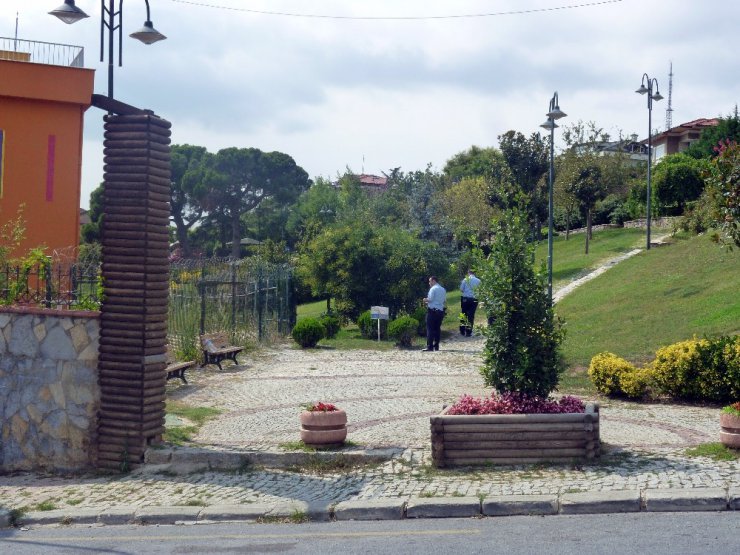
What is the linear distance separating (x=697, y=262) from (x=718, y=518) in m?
21.1

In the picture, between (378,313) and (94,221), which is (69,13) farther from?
(94,221)

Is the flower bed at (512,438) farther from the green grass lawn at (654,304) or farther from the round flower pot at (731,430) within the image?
the green grass lawn at (654,304)

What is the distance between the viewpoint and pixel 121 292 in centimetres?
1044

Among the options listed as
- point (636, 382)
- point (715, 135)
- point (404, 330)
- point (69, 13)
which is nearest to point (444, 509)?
point (636, 382)

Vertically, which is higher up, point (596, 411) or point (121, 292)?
point (121, 292)

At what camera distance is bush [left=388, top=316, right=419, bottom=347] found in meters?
22.8

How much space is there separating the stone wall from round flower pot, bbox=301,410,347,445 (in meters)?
2.41

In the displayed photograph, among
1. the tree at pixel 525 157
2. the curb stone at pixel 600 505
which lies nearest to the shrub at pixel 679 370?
the curb stone at pixel 600 505

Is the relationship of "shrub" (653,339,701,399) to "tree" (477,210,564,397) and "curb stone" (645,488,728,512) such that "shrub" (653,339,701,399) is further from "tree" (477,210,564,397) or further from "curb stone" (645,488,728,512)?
"curb stone" (645,488,728,512)

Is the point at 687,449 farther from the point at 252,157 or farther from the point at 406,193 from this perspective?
the point at 252,157

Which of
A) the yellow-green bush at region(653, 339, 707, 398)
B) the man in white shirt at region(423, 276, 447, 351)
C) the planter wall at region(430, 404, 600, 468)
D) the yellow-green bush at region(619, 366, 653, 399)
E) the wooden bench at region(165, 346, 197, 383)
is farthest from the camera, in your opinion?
the man in white shirt at region(423, 276, 447, 351)

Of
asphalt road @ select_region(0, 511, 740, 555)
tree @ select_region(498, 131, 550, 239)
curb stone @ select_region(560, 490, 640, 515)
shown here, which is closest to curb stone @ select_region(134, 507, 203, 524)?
asphalt road @ select_region(0, 511, 740, 555)

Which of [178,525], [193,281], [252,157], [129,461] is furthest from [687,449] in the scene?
[252,157]

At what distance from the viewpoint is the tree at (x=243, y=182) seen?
58891 millimetres
